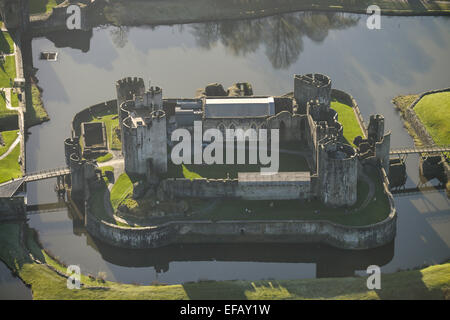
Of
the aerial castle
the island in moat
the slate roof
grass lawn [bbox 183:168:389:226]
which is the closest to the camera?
the island in moat

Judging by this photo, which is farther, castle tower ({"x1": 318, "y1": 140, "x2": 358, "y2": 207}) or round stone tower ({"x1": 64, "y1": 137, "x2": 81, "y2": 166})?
round stone tower ({"x1": 64, "y1": 137, "x2": 81, "y2": 166})

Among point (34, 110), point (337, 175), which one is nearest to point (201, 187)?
point (337, 175)

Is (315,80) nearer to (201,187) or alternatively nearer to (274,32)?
(201,187)

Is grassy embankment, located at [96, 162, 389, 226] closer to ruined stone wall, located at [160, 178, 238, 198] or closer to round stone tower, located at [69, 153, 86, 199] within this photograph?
ruined stone wall, located at [160, 178, 238, 198]

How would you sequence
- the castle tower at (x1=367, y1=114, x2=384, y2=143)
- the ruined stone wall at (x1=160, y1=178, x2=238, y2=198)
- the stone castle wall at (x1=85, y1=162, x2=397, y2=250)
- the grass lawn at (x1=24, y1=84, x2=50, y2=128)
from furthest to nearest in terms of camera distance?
the grass lawn at (x1=24, y1=84, x2=50, y2=128) → the castle tower at (x1=367, y1=114, x2=384, y2=143) → the ruined stone wall at (x1=160, y1=178, x2=238, y2=198) → the stone castle wall at (x1=85, y1=162, x2=397, y2=250)

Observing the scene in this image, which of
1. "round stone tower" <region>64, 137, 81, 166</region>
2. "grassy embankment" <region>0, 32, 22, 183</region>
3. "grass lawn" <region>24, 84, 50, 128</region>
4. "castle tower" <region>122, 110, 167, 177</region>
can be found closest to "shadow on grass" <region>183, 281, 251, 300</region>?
"castle tower" <region>122, 110, 167, 177</region>
